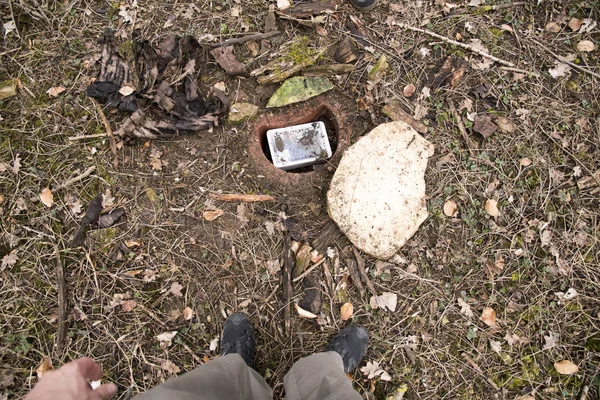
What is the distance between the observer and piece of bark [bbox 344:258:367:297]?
9.83 ft

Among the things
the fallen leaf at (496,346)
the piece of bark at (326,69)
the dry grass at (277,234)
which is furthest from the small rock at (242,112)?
the fallen leaf at (496,346)

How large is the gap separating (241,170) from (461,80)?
7.18ft

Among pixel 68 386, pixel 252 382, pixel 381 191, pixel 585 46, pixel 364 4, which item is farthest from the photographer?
pixel 585 46

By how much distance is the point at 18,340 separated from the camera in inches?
111

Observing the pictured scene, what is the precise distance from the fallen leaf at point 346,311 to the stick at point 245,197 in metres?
1.02

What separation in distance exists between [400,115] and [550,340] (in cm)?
218

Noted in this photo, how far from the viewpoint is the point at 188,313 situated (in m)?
2.90

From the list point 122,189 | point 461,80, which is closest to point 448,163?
point 461,80

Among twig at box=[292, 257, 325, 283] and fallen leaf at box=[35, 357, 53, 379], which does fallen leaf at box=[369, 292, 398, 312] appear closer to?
twig at box=[292, 257, 325, 283]

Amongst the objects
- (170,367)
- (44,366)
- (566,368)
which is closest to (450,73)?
(566,368)

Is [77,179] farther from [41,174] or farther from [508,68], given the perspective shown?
[508,68]

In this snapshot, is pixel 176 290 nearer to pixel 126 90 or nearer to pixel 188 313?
pixel 188 313

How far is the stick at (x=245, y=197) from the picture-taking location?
3.09m

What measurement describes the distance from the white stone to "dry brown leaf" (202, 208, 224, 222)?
889 mm
